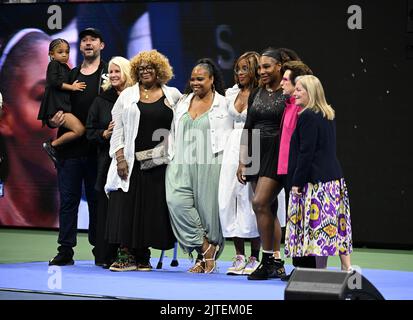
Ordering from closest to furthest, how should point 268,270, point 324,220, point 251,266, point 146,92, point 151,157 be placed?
point 324,220 → point 268,270 → point 251,266 → point 151,157 → point 146,92

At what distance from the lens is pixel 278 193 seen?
8.30 meters

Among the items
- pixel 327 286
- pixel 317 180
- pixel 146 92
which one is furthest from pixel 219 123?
pixel 327 286

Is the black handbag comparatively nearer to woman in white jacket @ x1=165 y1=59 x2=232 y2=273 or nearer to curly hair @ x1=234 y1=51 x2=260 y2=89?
woman in white jacket @ x1=165 y1=59 x2=232 y2=273

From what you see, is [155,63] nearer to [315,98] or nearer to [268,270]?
[315,98]

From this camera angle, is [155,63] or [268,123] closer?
[268,123]

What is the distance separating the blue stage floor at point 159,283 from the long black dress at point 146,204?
1.02ft

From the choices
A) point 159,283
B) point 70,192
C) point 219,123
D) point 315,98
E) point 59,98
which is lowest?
point 159,283

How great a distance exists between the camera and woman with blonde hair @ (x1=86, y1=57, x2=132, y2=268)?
29.9 ft

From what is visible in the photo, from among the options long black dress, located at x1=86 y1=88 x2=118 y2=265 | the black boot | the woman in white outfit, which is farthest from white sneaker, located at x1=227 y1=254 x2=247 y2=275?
long black dress, located at x1=86 y1=88 x2=118 y2=265

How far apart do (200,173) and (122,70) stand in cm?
130

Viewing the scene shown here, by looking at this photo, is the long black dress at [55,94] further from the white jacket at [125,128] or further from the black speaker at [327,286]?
the black speaker at [327,286]

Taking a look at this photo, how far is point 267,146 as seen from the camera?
8219mm
